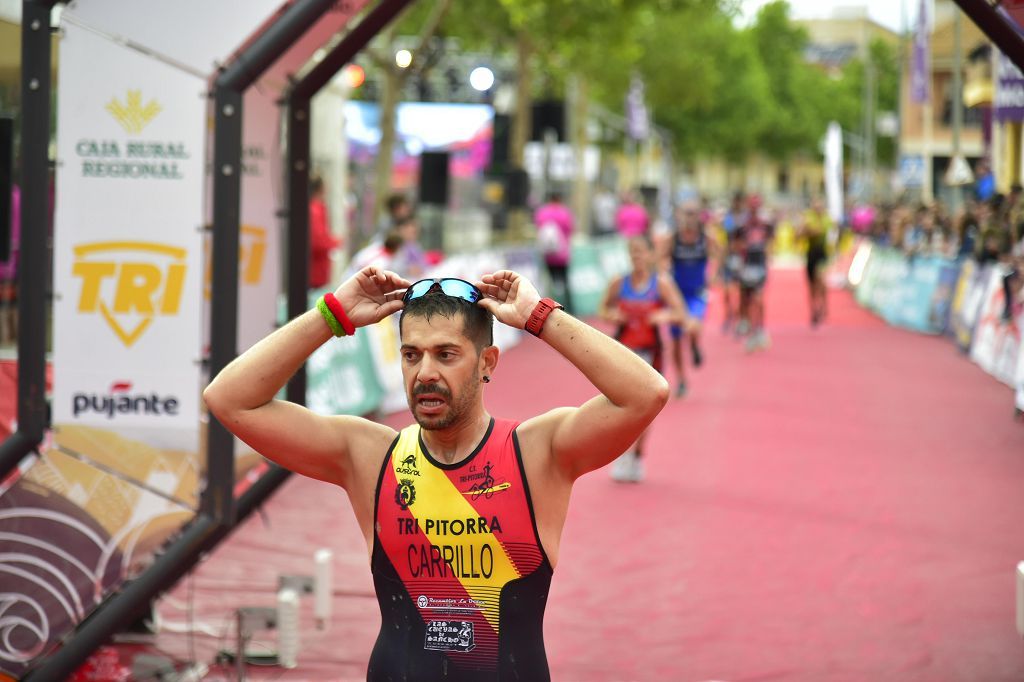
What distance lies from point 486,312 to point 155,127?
2768mm

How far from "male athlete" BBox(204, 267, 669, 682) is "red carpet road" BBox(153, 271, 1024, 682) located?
123 inches

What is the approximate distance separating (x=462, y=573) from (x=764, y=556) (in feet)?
18.8

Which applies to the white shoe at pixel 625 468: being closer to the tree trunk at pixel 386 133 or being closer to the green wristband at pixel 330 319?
the green wristband at pixel 330 319

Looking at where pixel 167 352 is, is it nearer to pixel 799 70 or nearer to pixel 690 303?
pixel 690 303

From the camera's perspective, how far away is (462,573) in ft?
11.6

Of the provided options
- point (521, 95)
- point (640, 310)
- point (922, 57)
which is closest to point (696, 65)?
point (521, 95)

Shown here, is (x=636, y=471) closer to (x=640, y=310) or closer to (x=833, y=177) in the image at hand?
(x=640, y=310)

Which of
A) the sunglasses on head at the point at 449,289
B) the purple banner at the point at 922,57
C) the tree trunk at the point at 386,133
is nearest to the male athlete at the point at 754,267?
the tree trunk at the point at 386,133

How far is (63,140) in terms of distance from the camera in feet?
19.1

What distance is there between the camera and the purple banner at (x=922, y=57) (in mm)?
26109

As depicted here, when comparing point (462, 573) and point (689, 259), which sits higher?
point (689, 259)

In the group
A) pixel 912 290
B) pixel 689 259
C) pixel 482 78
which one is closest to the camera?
pixel 689 259

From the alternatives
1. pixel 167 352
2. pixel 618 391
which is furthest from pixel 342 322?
pixel 167 352

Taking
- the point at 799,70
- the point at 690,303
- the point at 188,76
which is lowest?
the point at 690,303
